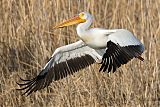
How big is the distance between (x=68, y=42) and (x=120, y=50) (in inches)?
63.0

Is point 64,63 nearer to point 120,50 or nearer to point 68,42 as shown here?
point 68,42

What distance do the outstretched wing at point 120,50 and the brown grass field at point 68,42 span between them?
1.59ft

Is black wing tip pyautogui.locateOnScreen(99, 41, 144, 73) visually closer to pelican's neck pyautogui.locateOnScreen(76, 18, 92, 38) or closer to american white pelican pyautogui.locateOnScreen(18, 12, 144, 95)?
american white pelican pyautogui.locateOnScreen(18, 12, 144, 95)

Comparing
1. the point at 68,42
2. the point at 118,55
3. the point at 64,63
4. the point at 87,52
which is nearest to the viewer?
the point at 118,55

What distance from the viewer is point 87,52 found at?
6.06 meters

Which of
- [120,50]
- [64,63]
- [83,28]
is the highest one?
[83,28]

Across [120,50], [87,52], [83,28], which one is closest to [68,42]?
[87,52]

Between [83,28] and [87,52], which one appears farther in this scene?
[87,52]

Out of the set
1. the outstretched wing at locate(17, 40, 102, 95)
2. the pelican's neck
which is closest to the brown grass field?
the outstretched wing at locate(17, 40, 102, 95)

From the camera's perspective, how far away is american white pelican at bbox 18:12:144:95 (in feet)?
16.0

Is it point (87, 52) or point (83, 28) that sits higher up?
point (83, 28)

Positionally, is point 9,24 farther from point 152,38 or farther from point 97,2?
point 152,38

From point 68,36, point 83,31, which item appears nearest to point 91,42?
point 83,31

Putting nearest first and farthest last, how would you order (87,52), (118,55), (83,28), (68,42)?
(118,55) → (83,28) → (87,52) → (68,42)
